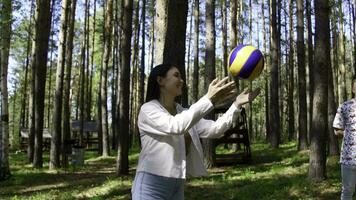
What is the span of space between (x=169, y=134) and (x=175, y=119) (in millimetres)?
109

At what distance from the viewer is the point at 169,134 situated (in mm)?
2881

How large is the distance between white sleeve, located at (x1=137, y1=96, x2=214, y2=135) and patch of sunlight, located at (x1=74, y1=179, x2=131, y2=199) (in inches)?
278

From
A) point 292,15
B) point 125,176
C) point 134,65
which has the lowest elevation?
point 125,176

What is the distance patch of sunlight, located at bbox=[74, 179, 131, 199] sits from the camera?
989cm

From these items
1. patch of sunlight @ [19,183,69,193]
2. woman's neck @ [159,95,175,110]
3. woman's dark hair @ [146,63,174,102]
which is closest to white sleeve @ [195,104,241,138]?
woman's neck @ [159,95,175,110]

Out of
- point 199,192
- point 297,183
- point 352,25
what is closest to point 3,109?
point 199,192

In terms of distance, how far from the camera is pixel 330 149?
1491cm

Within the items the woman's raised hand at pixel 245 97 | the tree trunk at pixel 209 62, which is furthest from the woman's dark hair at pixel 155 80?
the tree trunk at pixel 209 62

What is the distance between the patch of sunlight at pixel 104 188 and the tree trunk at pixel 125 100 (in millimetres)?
1691

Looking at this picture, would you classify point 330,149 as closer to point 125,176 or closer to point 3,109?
point 125,176

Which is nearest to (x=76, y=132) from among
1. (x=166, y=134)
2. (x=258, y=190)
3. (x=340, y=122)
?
(x=258, y=190)

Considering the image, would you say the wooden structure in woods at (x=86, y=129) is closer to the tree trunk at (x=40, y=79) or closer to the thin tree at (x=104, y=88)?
the thin tree at (x=104, y=88)

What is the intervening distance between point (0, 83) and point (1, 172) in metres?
2.69

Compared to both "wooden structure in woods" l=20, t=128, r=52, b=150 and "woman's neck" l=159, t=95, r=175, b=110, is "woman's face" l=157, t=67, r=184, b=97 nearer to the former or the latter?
"woman's neck" l=159, t=95, r=175, b=110
